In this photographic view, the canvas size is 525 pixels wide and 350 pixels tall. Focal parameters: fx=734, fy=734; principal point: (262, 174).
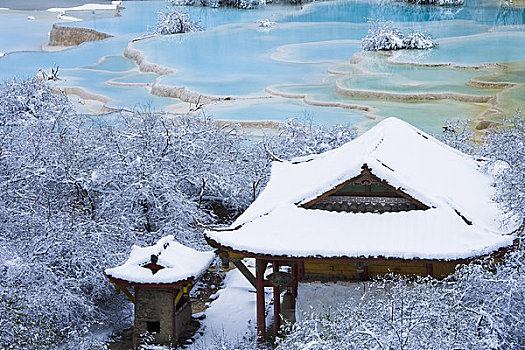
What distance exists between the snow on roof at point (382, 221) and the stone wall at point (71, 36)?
46.0 metres

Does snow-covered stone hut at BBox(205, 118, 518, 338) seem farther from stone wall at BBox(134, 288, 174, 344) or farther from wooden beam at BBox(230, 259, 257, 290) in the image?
stone wall at BBox(134, 288, 174, 344)

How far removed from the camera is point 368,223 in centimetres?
1421

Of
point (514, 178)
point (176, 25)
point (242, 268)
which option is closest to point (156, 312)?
point (242, 268)

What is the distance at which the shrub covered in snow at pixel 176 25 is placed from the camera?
55.8m

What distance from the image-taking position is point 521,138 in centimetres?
1639

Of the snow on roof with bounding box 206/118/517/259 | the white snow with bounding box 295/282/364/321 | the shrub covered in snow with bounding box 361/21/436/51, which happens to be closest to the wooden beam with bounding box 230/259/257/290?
the snow on roof with bounding box 206/118/517/259

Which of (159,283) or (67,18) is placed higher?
(67,18)

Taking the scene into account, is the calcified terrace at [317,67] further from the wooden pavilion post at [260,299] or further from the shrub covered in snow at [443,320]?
the shrub covered in snow at [443,320]

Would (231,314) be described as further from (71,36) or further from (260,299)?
(71,36)

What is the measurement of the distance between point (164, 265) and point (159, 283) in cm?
48

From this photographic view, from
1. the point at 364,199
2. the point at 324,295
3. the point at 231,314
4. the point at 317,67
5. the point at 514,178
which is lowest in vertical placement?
the point at 231,314

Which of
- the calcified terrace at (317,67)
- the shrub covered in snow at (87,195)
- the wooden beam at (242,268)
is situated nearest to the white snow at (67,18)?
the calcified terrace at (317,67)

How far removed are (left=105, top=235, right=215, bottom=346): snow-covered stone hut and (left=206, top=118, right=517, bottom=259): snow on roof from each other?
1.91 metres

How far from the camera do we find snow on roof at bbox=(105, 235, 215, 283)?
51.1 feet
